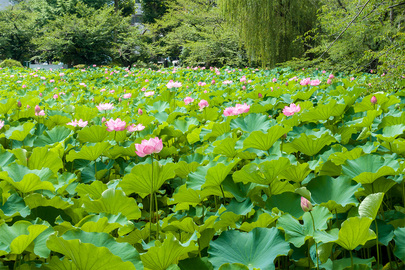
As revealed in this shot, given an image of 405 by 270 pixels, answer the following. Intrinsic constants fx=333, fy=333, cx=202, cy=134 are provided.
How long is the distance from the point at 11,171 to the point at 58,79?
5.29m

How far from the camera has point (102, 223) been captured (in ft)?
2.22

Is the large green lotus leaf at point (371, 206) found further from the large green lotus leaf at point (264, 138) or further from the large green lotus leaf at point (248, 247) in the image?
the large green lotus leaf at point (264, 138)

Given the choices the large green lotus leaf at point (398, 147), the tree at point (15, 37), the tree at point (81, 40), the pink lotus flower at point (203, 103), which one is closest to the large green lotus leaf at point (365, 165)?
the large green lotus leaf at point (398, 147)

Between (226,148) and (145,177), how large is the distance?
0.38 meters

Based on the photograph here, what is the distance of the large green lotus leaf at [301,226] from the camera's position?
2.17ft

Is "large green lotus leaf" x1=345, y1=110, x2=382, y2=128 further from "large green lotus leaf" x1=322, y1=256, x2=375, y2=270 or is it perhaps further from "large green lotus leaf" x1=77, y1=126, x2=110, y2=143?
"large green lotus leaf" x1=77, y1=126, x2=110, y2=143

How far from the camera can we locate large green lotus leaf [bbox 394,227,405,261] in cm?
Result: 63

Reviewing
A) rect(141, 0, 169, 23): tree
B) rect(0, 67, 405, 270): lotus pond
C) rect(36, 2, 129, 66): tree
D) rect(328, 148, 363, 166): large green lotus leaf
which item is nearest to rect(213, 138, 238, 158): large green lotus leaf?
rect(0, 67, 405, 270): lotus pond

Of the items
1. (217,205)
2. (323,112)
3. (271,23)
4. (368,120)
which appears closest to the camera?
(217,205)

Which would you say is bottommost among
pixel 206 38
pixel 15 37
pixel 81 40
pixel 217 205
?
pixel 217 205

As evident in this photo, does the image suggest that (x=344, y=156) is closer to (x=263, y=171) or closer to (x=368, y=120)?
(x=263, y=171)

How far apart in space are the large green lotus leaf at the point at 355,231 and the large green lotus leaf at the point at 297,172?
291 mm

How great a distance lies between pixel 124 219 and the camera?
749mm

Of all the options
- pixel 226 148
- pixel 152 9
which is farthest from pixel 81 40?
pixel 226 148
